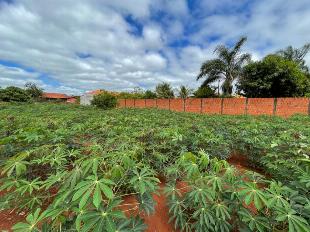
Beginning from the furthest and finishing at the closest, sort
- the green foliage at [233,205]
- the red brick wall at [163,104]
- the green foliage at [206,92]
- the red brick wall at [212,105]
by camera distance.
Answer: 1. the green foliage at [206,92]
2. the red brick wall at [163,104]
3. the red brick wall at [212,105]
4. the green foliage at [233,205]

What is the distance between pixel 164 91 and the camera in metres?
26.0

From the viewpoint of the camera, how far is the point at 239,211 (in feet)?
5.69

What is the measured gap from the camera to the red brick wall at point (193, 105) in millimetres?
16917

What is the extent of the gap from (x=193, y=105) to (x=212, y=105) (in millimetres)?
1707

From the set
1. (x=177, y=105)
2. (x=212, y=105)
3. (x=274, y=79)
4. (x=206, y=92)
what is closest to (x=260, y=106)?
(x=212, y=105)

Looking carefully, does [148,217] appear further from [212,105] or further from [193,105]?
[193,105]

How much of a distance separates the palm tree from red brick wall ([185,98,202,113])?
243 cm

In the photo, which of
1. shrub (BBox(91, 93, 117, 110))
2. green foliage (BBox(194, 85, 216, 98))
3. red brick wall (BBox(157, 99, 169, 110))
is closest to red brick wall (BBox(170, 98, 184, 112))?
red brick wall (BBox(157, 99, 169, 110))

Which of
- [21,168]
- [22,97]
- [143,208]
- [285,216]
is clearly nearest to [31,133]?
[21,168]

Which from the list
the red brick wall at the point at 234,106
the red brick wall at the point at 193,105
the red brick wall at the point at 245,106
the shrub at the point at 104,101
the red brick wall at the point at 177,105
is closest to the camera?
the red brick wall at the point at 245,106

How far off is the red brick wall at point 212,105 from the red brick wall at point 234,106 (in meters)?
0.45

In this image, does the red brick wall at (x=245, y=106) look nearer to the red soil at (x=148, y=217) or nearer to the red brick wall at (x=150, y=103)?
the red brick wall at (x=150, y=103)

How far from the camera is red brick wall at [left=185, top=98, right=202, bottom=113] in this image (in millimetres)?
16917

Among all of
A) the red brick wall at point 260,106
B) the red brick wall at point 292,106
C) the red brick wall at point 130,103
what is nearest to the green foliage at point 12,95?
the red brick wall at point 130,103
